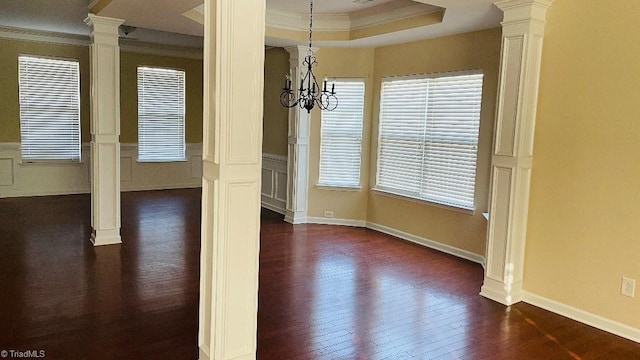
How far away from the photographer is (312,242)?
19.8 ft

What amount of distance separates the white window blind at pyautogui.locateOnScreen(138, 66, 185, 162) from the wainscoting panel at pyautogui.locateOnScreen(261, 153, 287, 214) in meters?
2.67

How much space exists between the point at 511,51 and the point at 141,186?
7568 mm

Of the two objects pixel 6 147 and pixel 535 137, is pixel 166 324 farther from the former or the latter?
pixel 6 147

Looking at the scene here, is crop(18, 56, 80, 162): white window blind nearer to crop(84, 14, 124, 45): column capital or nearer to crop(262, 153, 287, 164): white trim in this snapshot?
crop(262, 153, 287, 164): white trim

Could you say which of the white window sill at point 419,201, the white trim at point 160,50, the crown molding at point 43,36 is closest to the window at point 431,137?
the white window sill at point 419,201

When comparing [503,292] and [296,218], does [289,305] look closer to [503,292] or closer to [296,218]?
[503,292]

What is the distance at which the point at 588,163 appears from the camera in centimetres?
379

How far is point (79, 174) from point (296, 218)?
4438 millimetres

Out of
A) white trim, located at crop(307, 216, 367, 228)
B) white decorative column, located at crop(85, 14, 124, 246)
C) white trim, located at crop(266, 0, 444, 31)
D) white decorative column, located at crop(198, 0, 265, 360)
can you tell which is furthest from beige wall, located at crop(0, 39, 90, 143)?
white decorative column, located at crop(198, 0, 265, 360)

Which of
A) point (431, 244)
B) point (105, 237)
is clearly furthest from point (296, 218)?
point (105, 237)

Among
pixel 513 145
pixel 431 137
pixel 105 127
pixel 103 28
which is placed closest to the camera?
pixel 513 145

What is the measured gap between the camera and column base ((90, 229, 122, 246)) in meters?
5.50

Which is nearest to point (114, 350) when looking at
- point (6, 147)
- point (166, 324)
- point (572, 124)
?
point (166, 324)

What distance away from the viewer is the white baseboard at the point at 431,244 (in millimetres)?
5461
